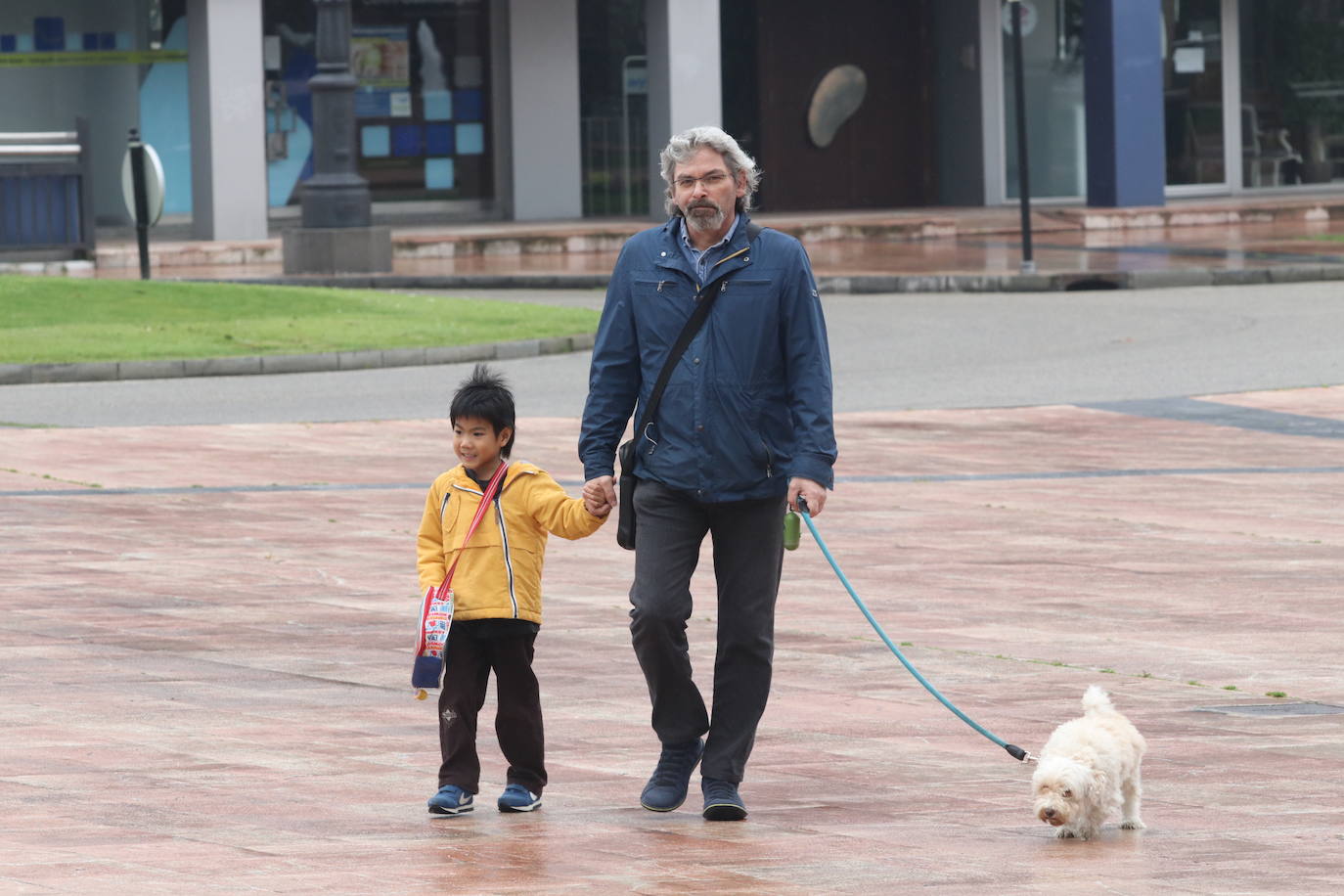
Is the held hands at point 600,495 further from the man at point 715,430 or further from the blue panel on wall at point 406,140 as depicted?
the blue panel on wall at point 406,140

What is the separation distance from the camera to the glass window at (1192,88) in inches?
1535

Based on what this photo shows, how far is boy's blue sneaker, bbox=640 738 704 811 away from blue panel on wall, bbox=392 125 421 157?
30.2 metres

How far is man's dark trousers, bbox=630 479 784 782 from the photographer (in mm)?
6148

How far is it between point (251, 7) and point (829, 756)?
26.6 meters

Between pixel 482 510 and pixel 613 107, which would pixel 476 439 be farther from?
pixel 613 107

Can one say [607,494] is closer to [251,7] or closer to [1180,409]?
[1180,409]

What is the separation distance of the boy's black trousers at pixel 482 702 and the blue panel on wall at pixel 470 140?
3039 cm

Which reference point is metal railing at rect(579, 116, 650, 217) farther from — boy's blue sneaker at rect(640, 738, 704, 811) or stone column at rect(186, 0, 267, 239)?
boy's blue sneaker at rect(640, 738, 704, 811)

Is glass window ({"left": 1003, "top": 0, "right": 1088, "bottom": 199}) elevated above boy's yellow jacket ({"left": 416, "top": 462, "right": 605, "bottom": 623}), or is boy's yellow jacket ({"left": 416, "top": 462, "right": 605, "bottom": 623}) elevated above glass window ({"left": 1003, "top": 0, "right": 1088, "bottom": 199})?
glass window ({"left": 1003, "top": 0, "right": 1088, "bottom": 199})

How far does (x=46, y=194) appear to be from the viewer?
27.0m

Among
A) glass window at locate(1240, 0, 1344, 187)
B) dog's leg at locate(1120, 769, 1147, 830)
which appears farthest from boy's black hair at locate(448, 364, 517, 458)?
glass window at locate(1240, 0, 1344, 187)

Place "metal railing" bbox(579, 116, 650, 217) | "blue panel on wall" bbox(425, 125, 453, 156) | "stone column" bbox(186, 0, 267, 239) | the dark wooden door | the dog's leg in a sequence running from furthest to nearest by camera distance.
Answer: the dark wooden door < "metal railing" bbox(579, 116, 650, 217) < "blue panel on wall" bbox(425, 125, 453, 156) < "stone column" bbox(186, 0, 267, 239) < the dog's leg

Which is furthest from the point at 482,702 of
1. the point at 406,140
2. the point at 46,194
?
the point at 406,140

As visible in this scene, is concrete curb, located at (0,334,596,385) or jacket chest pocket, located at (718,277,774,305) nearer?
jacket chest pocket, located at (718,277,774,305)
